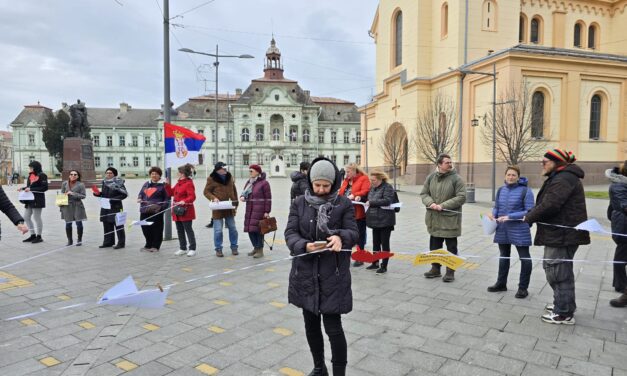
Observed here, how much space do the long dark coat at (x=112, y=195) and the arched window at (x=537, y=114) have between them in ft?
89.2

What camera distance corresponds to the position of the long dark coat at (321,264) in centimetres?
329

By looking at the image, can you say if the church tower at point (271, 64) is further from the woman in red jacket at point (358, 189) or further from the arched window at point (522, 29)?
the woman in red jacket at point (358, 189)

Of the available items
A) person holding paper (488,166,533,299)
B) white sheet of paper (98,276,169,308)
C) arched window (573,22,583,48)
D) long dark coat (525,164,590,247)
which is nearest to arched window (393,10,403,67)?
arched window (573,22,583,48)

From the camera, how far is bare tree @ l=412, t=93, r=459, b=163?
30.0 m

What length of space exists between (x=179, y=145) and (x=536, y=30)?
138 feet

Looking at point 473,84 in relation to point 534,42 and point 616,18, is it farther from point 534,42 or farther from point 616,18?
point 616,18

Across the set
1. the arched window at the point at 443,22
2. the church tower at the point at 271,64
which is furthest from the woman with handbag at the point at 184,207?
the church tower at the point at 271,64

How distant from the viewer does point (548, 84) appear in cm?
3159

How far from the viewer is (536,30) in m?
40.6

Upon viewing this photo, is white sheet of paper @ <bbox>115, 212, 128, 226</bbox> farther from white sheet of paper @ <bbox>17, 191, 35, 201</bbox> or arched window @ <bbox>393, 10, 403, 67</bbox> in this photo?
arched window @ <bbox>393, 10, 403, 67</bbox>

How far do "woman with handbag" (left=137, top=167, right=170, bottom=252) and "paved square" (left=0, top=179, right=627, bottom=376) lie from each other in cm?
127

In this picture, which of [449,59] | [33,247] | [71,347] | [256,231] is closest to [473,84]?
[449,59]

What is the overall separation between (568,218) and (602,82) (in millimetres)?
36081

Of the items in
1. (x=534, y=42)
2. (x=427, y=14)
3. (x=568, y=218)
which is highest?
(x=427, y=14)
